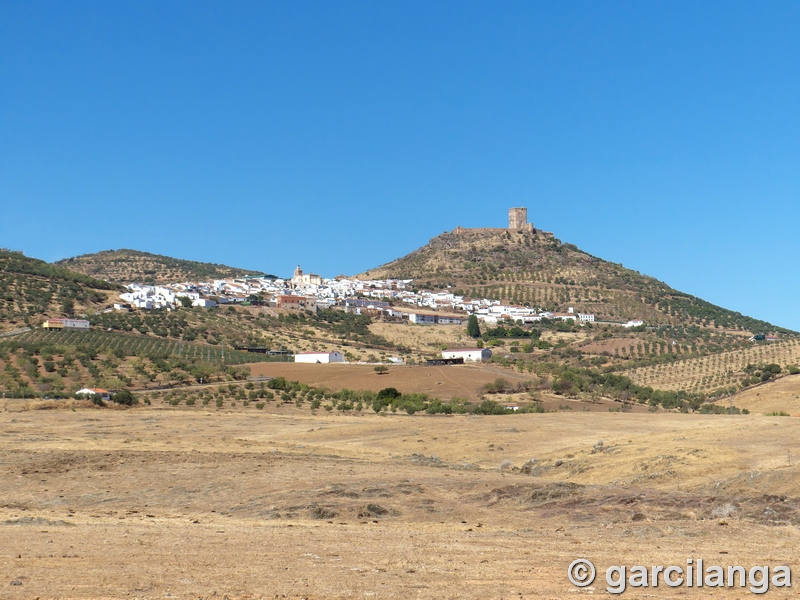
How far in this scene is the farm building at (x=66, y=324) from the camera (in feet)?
282

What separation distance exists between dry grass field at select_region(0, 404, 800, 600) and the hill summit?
117m

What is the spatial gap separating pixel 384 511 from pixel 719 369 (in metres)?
65.8

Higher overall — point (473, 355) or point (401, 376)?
point (473, 355)

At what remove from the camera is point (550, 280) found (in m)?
172

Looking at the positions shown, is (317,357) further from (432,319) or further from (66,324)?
(432,319)

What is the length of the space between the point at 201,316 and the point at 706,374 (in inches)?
2335

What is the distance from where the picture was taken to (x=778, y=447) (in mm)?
25391

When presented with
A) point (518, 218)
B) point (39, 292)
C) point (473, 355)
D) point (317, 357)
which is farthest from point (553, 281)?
point (39, 292)

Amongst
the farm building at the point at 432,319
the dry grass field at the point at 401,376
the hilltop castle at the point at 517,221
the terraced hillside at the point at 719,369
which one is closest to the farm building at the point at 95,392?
the dry grass field at the point at 401,376

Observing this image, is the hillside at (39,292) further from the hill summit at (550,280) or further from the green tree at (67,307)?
the hill summit at (550,280)

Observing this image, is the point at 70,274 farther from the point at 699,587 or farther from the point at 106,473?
the point at 699,587

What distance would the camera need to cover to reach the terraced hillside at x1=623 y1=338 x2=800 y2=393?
70.2 meters

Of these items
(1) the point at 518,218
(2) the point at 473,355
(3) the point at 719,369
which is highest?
(1) the point at 518,218

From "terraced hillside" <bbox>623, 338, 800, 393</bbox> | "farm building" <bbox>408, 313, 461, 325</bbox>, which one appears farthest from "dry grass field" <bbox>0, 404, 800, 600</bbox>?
"farm building" <bbox>408, 313, 461, 325</bbox>
